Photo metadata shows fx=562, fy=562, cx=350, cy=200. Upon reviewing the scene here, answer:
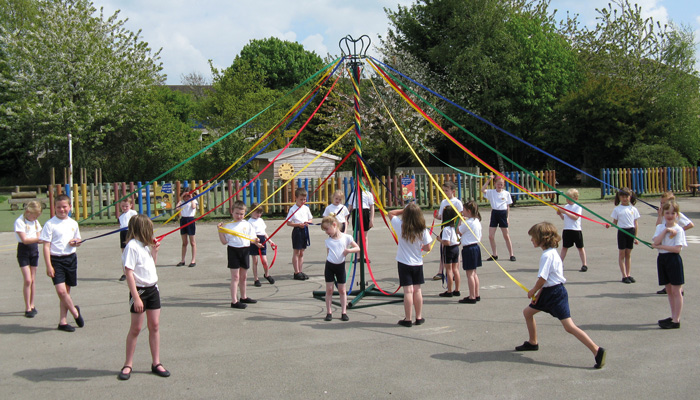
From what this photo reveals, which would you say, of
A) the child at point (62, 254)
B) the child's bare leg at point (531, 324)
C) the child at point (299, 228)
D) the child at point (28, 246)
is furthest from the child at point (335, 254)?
the child at point (28, 246)

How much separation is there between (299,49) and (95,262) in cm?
4660

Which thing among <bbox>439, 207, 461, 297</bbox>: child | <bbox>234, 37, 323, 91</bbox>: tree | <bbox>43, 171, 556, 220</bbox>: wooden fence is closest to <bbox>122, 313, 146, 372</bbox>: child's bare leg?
<bbox>439, 207, 461, 297</bbox>: child

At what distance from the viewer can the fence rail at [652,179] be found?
78.5ft

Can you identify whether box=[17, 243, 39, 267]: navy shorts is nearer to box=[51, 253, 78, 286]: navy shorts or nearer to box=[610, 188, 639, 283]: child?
box=[51, 253, 78, 286]: navy shorts

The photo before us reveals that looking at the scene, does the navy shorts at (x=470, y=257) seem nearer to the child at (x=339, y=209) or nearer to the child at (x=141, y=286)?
the child at (x=339, y=209)

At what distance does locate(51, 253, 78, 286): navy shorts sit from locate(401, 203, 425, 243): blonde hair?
13.0ft

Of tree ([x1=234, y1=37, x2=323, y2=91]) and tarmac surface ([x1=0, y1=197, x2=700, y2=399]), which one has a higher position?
tree ([x1=234, y1=37, x2=323, y2=91])

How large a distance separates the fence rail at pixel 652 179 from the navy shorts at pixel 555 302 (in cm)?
2002

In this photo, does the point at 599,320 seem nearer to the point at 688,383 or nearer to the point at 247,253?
the point at 688,383

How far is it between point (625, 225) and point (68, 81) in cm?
2685

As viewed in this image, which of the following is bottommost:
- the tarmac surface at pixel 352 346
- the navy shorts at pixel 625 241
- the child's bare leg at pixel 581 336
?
the tarmac surface at pixel 352 346

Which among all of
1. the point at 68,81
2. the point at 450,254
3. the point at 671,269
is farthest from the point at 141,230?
the point at 68,81

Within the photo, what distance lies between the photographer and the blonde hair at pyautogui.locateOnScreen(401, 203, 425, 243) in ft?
21.5

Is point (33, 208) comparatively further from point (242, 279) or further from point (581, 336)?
point (581, 336)
